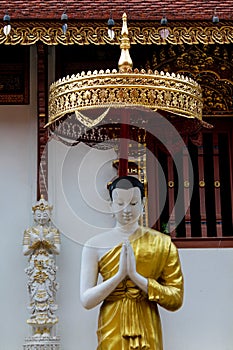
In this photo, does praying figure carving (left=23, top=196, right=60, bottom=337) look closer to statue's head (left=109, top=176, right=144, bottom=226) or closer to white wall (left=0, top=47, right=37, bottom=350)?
white wall (left=0, top=47, right=37, bottom=350)

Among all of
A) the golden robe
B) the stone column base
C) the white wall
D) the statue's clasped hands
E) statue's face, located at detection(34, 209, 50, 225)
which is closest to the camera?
the statue's clasped hands

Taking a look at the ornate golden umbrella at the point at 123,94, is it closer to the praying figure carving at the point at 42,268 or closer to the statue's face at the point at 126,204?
the statue's face at the point at 126,204

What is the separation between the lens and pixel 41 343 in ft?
22.9

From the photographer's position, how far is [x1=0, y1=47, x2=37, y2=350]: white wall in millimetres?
7336

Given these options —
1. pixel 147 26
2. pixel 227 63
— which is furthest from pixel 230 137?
pixel 147 26

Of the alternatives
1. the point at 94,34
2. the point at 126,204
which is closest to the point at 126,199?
the point at 126,204

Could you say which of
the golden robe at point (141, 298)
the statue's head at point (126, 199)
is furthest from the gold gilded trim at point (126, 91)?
the golden robe at point (141, 298)

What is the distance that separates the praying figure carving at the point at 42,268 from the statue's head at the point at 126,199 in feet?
3.97

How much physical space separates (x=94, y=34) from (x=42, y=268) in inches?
69.2

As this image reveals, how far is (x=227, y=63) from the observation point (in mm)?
7617

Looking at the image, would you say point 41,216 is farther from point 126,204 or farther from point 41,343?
point 126,204

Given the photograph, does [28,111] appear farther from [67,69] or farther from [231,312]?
[231,312]

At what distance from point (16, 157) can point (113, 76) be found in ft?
6.72

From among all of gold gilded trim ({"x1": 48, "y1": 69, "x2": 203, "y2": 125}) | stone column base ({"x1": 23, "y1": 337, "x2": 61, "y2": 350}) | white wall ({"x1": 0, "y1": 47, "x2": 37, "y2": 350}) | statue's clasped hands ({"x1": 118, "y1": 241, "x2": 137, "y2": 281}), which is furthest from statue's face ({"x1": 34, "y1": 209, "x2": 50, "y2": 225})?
statue's clasped hands ({"x1": 118, "y1": 241, "x2": 137, "y2": 281})
